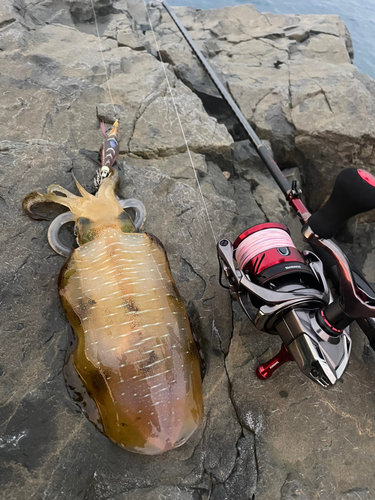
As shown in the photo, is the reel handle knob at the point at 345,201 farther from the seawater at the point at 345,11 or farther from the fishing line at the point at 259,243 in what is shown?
the seawater at the point at 345,11

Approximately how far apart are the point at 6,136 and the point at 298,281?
2741 millimetres

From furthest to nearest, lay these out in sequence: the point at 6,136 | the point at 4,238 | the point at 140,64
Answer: the point at 140,64 < the point at 6,136 < the point at 4,238

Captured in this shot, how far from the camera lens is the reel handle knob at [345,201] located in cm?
175

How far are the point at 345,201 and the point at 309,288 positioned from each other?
0.67m

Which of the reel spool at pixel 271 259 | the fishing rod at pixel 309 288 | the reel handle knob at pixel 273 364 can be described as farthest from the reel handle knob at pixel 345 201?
the reel handle knob at pixel 273 364

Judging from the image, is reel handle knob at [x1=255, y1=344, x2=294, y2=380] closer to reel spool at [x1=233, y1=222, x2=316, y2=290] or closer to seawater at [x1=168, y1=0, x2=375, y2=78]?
reel spool at [x1=233, y1=222, x2=316, y2=290]

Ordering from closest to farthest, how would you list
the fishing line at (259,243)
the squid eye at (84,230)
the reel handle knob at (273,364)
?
the reel handle knob at (273,364) → the fishing line at (259,243) → the squid eye at (84,230)

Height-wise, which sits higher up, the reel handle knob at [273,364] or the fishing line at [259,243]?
the fishing line at [259,243]

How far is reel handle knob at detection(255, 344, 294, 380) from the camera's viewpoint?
7.65 ft

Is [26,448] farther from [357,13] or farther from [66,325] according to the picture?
[357,13]

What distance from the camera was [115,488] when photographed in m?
2.11

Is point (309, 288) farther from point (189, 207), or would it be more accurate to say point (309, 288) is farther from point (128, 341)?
point (189, 207)

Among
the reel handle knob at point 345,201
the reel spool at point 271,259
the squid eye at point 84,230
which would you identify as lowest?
the squid eye at point 84,230

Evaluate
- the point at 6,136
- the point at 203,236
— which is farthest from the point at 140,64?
the point at 203,236
